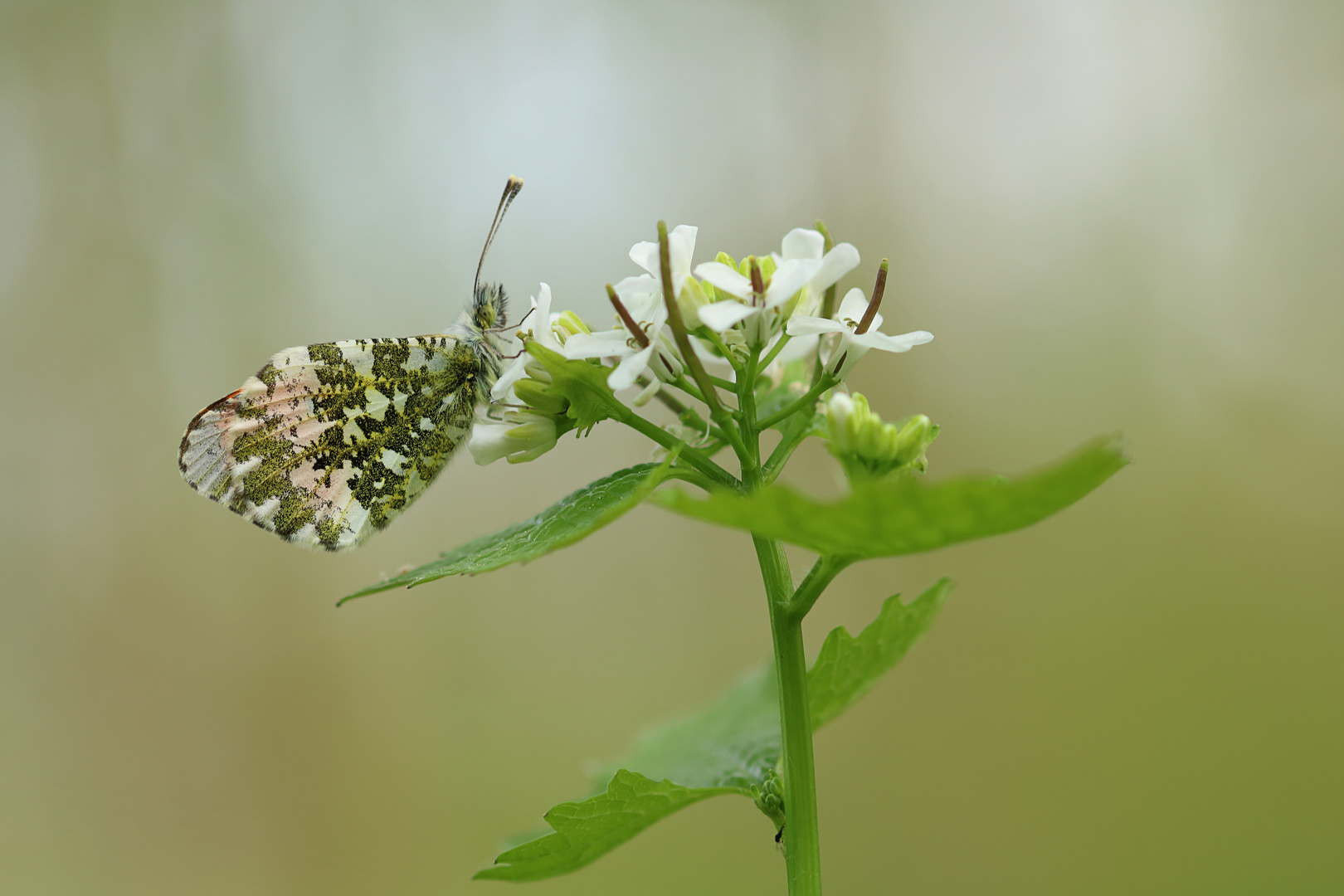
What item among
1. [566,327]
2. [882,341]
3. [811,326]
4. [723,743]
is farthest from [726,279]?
[723,743]

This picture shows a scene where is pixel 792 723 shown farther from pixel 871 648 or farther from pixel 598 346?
pixel 598 346

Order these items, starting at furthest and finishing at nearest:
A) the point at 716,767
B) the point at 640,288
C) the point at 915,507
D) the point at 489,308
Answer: the point at 489,308 → the point at 716,767 → the point at 640,288 → the point at 915,507

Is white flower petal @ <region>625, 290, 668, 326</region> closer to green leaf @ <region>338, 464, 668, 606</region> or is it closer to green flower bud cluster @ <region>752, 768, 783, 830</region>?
green leaf @ <region>338, 464, 668, 606</region>

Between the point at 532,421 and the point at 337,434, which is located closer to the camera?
the point at 532,421

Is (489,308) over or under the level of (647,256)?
over

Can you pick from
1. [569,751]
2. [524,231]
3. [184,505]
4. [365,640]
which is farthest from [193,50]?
[569,751]

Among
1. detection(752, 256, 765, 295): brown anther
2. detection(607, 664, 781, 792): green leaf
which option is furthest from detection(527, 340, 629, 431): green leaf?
detection(607, 664, 781, 792): green leaf
